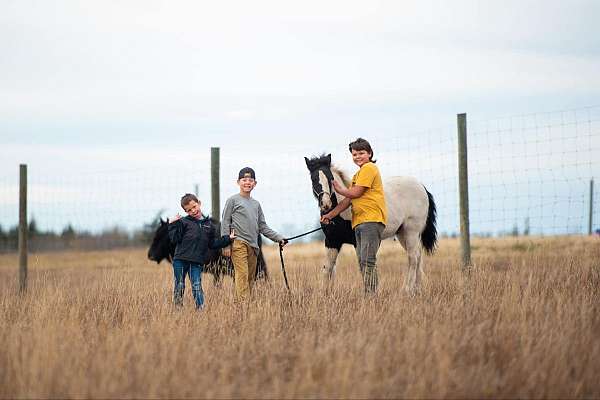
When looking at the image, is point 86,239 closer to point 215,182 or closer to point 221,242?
point 215,182

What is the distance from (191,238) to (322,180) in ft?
5.50

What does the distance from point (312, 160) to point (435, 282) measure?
248 cm

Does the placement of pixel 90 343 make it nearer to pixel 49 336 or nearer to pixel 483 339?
pixel 49 336

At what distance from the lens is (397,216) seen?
951cm

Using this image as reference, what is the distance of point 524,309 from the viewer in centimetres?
616

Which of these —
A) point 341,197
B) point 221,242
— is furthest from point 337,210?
point 221,242

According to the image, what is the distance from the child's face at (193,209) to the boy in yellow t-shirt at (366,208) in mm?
1524

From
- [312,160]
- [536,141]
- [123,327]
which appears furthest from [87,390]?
[536,141]

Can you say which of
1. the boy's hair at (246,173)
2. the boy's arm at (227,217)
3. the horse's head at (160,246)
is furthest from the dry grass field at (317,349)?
the horse's head at (160,246)

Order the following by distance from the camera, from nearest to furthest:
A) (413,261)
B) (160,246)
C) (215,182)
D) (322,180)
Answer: (322,180), (413,261), (215,182), (160,246)

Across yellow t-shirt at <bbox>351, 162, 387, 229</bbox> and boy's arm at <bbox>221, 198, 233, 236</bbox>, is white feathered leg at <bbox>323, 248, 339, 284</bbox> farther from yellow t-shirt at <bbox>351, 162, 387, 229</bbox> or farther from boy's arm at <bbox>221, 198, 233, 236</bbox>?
boy's arm at <bbox>221, 198, 233, 236</bbox>

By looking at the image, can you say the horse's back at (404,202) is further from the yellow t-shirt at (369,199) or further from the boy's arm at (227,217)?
the boy's arm at (227,217)

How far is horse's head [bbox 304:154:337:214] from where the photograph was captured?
801cm

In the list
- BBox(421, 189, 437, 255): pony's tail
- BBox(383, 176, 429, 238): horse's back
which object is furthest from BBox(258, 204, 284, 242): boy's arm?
BBox(421, 189, 437, 255): pony's tail
